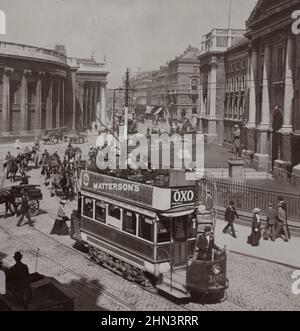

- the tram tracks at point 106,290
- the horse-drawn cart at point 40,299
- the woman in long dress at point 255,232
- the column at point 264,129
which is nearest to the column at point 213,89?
the column at point 264,129

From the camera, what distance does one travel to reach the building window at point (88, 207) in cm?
1812

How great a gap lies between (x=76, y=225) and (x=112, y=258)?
2.66m

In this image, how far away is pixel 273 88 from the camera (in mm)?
38188

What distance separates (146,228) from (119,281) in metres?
2.07

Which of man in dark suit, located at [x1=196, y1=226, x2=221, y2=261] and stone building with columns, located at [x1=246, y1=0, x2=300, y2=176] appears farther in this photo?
stone building with columns, located at [x1=246, y1=0, x2=300, y2=176]

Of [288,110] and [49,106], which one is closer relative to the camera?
[288,110]

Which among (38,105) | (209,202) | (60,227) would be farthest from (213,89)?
(60,227)

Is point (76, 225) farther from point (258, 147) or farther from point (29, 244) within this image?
point (258, 147)

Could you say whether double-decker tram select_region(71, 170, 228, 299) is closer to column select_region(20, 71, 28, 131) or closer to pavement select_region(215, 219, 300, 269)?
pavement select_region(215, 219, 300, 269)

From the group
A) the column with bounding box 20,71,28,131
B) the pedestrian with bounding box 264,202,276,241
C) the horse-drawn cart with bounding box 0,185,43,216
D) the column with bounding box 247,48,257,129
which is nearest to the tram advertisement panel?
the pedestrian with bounding box 264,202,276,241

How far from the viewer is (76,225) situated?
19172 millimetres

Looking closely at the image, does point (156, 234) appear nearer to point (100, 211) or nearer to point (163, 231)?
point (163, 231)

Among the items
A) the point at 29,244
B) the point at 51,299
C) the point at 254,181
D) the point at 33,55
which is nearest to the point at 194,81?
the point at 33,55

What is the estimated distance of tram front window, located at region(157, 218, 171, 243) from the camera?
14.9m
